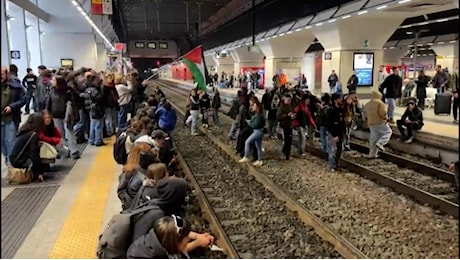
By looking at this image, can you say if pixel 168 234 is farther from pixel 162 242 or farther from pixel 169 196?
pixel 169 196

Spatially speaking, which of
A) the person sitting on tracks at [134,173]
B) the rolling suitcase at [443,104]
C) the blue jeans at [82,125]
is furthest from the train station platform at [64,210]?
the rolling suitcase at [443,104]

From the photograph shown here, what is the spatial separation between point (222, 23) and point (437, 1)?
25.9 meters

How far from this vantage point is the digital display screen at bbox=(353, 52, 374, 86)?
67.7 ft

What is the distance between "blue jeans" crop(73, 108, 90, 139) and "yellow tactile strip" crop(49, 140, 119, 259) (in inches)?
96.8

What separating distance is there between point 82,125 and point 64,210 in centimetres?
532

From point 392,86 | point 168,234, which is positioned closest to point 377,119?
point 392,86

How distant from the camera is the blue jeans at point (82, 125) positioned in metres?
10.7

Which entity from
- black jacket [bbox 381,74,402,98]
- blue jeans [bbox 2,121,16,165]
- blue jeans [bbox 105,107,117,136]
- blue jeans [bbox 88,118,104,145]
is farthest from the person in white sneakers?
blue jeans [bbox 2,121,16,165]

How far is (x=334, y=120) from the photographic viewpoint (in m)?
9.57

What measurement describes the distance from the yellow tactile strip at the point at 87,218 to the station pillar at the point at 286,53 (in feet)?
71.2

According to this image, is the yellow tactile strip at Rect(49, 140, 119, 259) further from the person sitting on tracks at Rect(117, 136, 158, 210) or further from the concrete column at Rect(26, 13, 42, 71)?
the concrete column at Rect(26, 13, 42, 71)

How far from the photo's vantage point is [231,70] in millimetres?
46781

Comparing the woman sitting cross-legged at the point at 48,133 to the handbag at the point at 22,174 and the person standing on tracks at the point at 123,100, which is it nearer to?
the handbag at the point at 22,174

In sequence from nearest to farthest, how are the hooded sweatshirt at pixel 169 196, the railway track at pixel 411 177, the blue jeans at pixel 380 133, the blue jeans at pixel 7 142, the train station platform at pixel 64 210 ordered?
the blue jeans at pixel 7 142 < the hooded sweatshirt at pixel 169 196 < the train station platform at pixel 64 210 < the railway track at pixel 411 177 < the blue jeans at pixel 380 133
